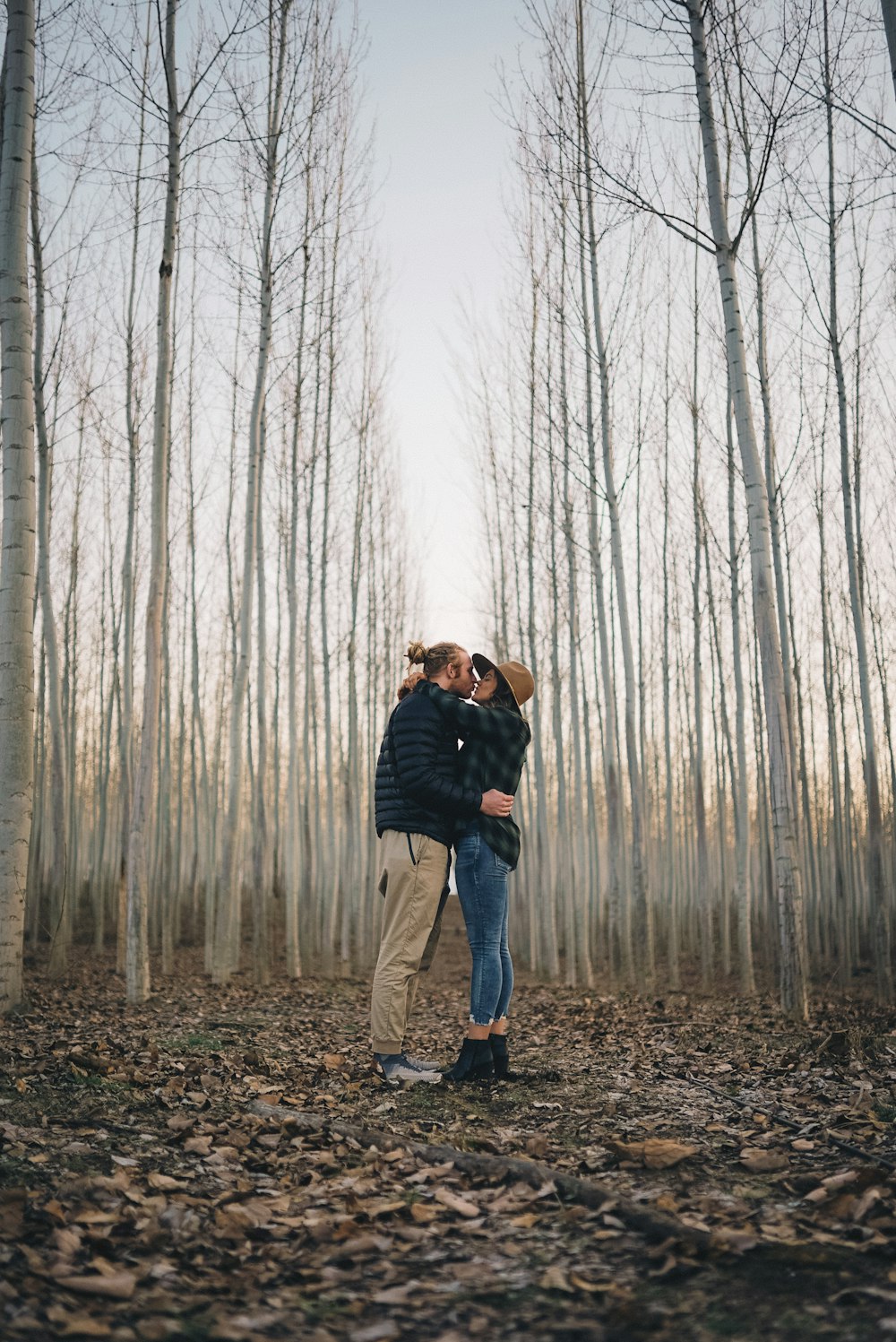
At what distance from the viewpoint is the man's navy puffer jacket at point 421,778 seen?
3977mm

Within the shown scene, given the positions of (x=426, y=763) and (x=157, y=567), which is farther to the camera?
(x=157, y=567)

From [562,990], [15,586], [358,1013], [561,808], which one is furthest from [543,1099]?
[561,808]

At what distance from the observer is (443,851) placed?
4.15 metres

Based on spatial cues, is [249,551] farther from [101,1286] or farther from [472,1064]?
[101,1286]

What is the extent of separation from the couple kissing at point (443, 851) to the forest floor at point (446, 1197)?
0.74 ft

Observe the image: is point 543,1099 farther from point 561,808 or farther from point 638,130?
point 561,808

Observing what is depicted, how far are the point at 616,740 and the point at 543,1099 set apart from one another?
7.23m

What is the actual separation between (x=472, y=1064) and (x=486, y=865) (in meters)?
0.80

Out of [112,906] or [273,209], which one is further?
[112,906]

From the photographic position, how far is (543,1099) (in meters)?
3.74

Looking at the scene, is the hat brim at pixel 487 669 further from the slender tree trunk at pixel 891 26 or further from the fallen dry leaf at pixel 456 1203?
the slender tree trunk at pixel 891 26

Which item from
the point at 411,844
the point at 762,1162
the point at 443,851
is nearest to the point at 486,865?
the point at 443,851

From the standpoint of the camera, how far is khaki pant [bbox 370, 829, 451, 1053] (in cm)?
405

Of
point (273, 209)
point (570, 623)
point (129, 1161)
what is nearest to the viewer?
point (129, 1161)
